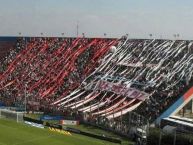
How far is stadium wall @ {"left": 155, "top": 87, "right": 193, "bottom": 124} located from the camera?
49134 millimetres

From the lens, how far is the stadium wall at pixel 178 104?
49134mm

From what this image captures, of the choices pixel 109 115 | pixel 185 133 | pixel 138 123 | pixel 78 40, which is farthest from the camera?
pixel 78 40

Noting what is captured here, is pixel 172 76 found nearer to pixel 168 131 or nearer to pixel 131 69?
pixel 131 69

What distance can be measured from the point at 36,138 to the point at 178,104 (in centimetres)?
1638

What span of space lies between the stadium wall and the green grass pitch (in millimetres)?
9560

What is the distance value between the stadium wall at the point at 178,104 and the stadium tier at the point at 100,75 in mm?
482

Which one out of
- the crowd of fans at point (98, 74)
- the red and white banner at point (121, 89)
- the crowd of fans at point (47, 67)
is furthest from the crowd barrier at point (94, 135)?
the crowd of fans at point (47, 67)

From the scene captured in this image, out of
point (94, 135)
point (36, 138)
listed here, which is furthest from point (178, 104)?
point (36, 138)

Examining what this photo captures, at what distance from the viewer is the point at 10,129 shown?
47438mm

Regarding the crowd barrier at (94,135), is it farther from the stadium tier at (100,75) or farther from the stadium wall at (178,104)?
the stadium wall at (178,104)

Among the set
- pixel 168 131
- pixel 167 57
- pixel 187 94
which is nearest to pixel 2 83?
pixel 167 57

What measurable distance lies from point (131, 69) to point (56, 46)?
2046 cm

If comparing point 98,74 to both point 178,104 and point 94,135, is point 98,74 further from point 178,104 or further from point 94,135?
point 94,135

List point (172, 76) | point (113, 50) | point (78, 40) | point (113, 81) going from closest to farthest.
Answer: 1. point (172, 76)
2. point (113, 81)
3. point (113, 50)
4. point (78, 40)
